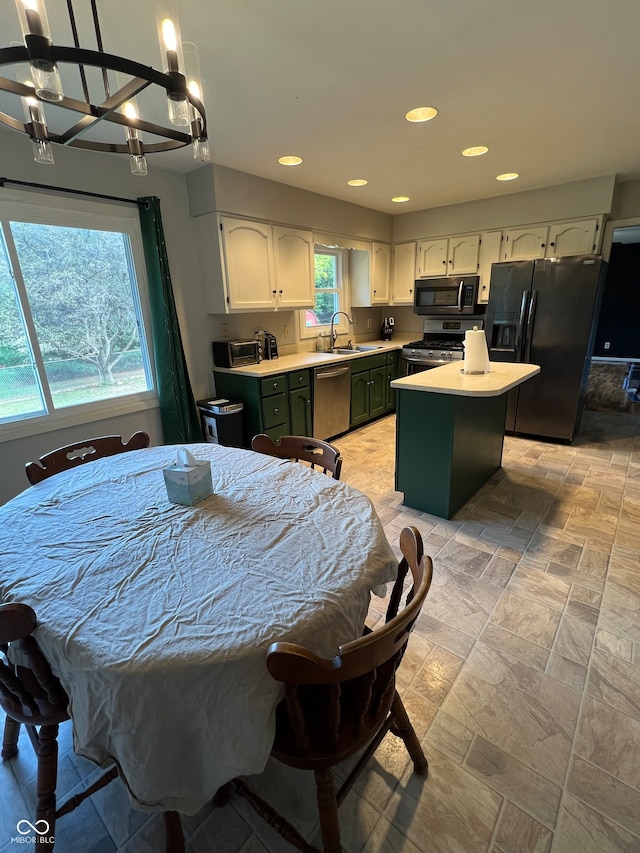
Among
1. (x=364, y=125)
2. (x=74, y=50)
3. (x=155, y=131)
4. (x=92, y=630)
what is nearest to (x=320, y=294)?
(x=364, y=125)

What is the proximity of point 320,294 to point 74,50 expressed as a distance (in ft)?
13.7

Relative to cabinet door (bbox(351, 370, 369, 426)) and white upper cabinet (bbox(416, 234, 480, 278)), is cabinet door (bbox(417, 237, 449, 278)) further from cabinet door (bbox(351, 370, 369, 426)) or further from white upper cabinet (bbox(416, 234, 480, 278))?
cabinet door (bbox(351, 370, 369, 426))

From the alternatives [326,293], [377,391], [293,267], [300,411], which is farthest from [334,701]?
[326,293]

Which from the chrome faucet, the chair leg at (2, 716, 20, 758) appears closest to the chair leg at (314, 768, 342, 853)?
the chair leg at (2, 716, 20, 758)

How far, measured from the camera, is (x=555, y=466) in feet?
11.6

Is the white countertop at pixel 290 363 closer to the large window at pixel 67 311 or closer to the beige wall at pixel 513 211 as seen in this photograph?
the large window at pixel 67 311

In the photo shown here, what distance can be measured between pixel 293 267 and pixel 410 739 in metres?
3.80

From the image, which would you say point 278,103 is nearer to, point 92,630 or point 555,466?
point 92,630

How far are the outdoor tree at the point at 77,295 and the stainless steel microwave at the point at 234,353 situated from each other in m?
0.70

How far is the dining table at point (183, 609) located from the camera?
81cm

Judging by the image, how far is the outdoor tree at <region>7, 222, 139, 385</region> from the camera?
263 cm

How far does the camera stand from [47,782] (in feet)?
3.53

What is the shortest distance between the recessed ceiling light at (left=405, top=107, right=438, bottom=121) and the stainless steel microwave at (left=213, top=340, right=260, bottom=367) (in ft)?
6.94

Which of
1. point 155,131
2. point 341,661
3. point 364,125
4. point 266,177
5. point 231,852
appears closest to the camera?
point 341,661
